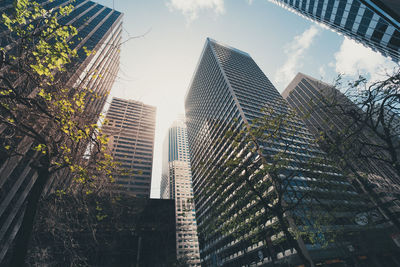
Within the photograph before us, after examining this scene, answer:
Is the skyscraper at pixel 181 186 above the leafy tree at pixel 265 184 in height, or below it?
above

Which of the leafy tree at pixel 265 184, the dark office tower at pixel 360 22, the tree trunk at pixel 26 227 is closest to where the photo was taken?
the tree trunk at pixel 26 227

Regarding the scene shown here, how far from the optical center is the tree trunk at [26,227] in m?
3.83

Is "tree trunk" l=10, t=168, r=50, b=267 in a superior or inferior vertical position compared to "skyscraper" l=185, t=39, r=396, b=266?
inferior

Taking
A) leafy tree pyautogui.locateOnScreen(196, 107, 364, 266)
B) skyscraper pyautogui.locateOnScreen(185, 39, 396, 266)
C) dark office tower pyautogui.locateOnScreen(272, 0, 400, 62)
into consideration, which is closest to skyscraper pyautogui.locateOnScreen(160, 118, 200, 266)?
skyscraper pyautogui.locateOnScreen(185, 39, 396, 266)

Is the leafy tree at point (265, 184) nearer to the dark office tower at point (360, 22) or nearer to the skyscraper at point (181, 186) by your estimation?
the dark office tower at point (360, 22)

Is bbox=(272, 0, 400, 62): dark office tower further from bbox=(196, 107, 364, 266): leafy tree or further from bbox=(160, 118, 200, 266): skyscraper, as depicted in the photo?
bbox=(160, 118, 200, 266): skyscraper

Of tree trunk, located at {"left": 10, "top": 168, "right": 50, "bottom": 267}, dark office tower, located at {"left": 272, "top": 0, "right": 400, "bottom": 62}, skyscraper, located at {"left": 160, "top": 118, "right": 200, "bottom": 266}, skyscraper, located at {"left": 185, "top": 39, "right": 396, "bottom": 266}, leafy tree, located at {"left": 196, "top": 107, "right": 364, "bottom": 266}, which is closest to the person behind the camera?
tree trunk, located at {"left": 10, "top": 168, "right": 50, "bottom": 267}

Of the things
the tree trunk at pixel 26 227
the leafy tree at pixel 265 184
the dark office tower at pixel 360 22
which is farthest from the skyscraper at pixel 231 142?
the dark office tower at pixel 360 22

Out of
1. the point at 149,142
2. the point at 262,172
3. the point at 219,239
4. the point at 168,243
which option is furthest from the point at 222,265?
the point at 149,142

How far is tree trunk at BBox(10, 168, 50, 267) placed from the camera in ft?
12.6

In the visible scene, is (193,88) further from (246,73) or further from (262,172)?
(262,172)

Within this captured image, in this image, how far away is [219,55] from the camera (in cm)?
8244

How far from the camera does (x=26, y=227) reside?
4148 mm

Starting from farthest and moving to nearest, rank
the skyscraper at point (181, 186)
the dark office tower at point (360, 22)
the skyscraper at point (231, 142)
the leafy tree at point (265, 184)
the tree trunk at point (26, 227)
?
1. the skyscraper at point (181, 186)
2. the dark office tower at point (360, 22)
3. the skyscraper at point (231, 142)
4. the leafy tree at point (265, 184)
5. the tree trunk at point (26, 227)
